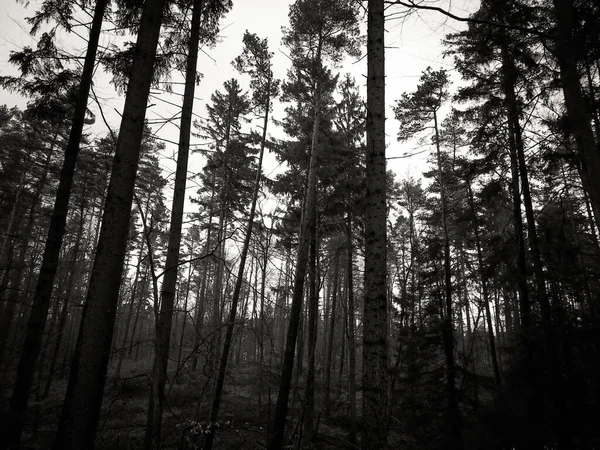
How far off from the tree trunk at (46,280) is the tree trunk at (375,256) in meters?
4.72

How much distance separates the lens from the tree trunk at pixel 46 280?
5.23m

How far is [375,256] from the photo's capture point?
371 cm

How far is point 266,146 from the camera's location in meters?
12.2

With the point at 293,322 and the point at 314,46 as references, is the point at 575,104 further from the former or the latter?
the point at 314,46

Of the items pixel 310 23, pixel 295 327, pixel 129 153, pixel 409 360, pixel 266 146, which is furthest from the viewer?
pixel 266 146

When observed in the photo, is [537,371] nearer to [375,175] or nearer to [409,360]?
[409,360]

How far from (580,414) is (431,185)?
12.5 metres

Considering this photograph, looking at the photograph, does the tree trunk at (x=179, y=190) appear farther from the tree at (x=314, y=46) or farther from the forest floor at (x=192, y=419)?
the tree at (x=314, y=46)

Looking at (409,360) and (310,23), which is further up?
(310,23)

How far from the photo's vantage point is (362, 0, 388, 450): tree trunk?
3258 mm

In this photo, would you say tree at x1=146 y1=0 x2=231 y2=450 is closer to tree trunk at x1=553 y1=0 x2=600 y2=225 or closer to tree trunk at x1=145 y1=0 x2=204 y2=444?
tree trunk at x1=145 y1=0 x2=204 y2=444

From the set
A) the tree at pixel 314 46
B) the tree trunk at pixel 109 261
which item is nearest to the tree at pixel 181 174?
the tree trunk at pixel 109 261

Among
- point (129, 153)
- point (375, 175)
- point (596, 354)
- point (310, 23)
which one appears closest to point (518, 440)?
point (596, 354)

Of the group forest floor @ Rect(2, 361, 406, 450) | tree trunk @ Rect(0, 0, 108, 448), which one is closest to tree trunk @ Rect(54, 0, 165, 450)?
tree trunk @ Rect(0, 0, 108, 448)
